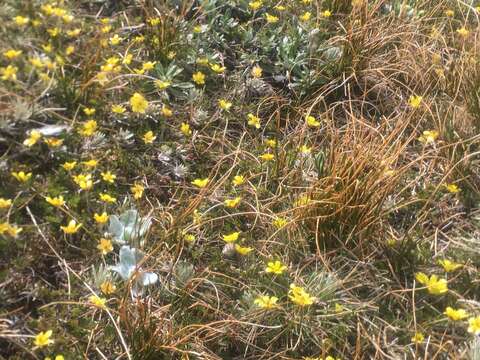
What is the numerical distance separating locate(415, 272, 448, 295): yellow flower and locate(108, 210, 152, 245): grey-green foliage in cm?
98

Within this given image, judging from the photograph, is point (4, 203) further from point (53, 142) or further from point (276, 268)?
point (276, 268)

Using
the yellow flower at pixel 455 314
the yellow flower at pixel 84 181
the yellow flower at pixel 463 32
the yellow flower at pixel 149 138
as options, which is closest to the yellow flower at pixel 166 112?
the yellow flower at pixel 149 138

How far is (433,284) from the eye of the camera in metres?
2.07

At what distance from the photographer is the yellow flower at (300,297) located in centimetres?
189

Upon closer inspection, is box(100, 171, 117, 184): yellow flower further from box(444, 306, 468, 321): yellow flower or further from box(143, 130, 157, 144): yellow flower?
box(444, 306, 468, 321): yellow flower

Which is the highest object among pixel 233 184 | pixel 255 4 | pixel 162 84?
pixel 255 4

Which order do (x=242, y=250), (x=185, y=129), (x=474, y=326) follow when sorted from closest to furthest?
(x=474, y=326), (x=242, y=250), (x=185, y=129)

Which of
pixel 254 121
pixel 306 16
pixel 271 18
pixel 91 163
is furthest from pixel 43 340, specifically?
pixel 306 16

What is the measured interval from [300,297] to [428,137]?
3.89 feet

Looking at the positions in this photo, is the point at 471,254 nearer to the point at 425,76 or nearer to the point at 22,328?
the point at 425,76

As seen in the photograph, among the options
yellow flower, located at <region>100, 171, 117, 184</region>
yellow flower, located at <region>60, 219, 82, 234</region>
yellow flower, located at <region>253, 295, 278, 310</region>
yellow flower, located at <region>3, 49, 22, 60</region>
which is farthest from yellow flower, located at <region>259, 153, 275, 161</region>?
yellow flower, located at <region>3, 49, 22, 60</region>

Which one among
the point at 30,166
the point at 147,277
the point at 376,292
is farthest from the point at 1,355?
the point at 376,292

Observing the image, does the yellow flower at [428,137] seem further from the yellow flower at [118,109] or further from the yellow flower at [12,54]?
the yellow flower at [12,54]

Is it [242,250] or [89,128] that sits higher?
[89,128]
